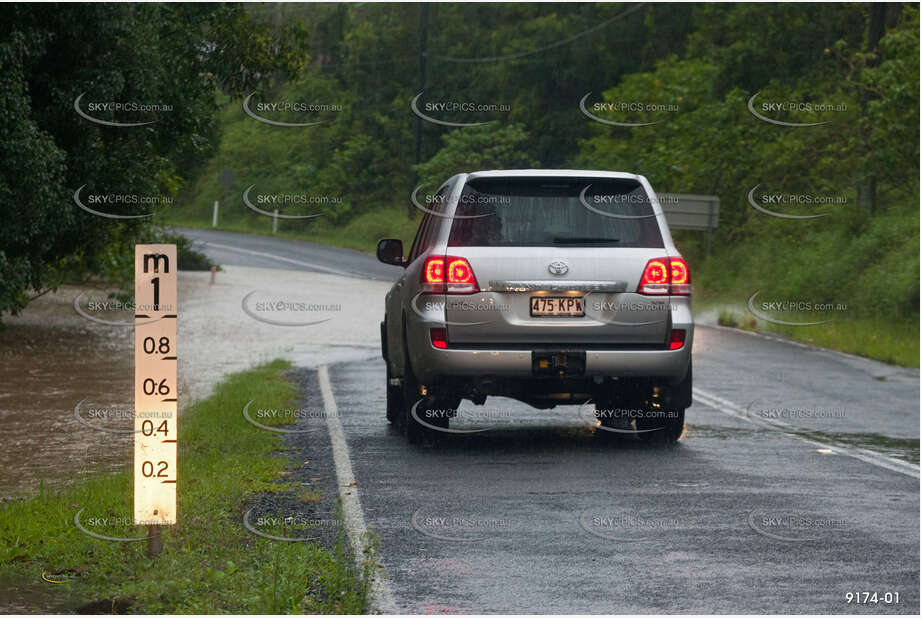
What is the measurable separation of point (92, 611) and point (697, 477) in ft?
18.2

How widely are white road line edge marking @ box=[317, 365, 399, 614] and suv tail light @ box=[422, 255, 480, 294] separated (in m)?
1.58

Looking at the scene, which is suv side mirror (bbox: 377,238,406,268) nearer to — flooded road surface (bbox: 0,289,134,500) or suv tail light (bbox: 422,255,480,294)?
suv tail light (bbox: 422,255,480,294)

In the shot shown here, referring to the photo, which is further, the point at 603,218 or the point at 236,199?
the point at 236,199

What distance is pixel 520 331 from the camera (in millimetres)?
11602

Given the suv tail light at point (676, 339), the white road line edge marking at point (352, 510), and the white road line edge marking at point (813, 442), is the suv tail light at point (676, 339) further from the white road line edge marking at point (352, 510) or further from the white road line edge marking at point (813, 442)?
the white road line edge marking at point (352, 510)

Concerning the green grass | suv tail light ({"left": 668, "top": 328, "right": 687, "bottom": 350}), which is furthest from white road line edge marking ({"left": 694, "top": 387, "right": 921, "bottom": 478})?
the green grass

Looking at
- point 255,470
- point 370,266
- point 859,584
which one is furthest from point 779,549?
point 370,266

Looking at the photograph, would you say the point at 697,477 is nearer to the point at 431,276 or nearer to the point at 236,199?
the point at 431,276

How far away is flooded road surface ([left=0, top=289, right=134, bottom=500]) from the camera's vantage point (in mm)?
12375

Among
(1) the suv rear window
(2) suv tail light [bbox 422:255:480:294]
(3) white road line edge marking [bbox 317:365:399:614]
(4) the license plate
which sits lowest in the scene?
(3) white road line edge marking [bbox 317:365:399:614]

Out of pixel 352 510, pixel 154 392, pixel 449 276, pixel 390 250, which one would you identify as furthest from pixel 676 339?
pixel 154 392

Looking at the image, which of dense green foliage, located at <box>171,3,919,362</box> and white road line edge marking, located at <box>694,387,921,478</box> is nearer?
white road line edge marking, located at <box>694,387,921,478</box>

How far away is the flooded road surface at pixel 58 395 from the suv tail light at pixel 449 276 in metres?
3.04

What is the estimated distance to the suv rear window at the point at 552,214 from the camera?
38.6 ft
